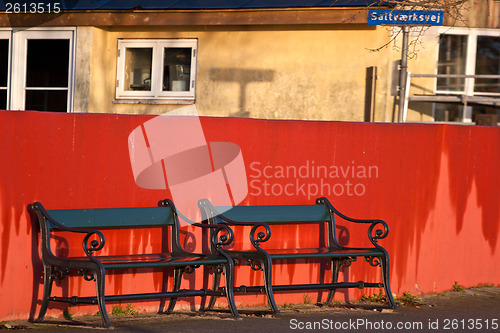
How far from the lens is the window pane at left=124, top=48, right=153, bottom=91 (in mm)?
12926

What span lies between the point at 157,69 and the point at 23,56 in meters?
2.19

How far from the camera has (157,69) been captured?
12.8m

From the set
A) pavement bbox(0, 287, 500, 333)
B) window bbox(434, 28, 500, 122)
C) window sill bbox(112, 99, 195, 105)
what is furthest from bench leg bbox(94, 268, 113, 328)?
window bbox(434, 28, 500, 122)

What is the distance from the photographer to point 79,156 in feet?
21.2

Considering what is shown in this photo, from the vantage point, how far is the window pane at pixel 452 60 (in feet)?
42.5

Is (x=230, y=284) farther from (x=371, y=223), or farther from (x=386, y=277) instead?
(x=371, y=223)

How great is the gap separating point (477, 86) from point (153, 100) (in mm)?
5419

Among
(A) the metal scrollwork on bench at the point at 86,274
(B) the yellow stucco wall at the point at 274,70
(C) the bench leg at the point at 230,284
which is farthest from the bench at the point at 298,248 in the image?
(B) the yellow stucco wall at the point at 274,70

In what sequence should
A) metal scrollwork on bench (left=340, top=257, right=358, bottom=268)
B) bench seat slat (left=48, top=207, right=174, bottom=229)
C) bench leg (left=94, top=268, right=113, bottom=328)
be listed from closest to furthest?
bench leg (left=94, top=268, right=113, bottom=328)
bench seat slat (left=48, top=207, right=174, bottom=229)
metal scrollwork on bench (left=340, top=257, right=358, bottom=268)

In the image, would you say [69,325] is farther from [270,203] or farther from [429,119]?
[429,119]

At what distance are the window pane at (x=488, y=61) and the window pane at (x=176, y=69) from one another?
4.82m

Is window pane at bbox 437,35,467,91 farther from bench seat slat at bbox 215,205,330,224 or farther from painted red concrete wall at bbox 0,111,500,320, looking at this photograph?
bench seat slat at bbox 215,205,330,224

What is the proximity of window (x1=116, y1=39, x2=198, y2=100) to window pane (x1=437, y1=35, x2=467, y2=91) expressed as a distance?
4056 millimetres

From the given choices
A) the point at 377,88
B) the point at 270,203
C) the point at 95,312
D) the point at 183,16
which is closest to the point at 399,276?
the point at 270,203
